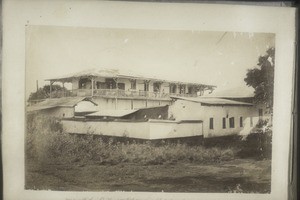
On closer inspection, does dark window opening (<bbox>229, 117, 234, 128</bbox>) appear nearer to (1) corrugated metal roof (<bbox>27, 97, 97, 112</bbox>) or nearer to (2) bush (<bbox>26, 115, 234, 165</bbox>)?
(2) bush (<bbox>26, 115, 234, 165</bbox>)

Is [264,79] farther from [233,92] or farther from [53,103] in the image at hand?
[53,103]

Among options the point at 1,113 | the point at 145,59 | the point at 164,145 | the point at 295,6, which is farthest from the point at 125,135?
the point at 295,6

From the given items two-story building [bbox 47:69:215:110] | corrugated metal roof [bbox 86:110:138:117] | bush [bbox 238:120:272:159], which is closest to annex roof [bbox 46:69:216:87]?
two-story building [bbox 47:69:215:110]

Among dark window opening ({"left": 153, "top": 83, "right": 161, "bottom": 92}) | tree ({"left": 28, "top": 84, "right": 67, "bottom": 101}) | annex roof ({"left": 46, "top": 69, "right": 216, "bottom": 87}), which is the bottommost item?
tree ({"left": 28, "top": 84, "right": 67, "bottom": 101})

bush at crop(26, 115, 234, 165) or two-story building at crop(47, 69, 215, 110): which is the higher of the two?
two-story building at crop(47, 69, 215, 110)

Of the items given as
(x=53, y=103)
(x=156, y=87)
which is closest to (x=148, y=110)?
(x=156, y=87)

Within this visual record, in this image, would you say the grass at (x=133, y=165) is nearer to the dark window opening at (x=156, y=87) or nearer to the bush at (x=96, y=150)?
the bush at (x=96, y=150)

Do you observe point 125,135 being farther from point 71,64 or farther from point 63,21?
point 63,21
